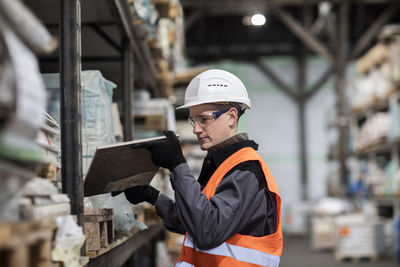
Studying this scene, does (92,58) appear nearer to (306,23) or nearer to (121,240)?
(121,240)

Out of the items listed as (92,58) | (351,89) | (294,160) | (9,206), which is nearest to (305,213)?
(294,160)

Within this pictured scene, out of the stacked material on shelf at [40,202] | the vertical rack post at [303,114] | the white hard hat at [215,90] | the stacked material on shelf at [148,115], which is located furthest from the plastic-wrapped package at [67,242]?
the vertical rack post at [303,114]

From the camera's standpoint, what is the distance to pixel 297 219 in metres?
18.9

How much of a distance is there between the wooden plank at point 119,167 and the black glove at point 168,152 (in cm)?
3

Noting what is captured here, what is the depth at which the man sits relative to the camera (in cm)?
239

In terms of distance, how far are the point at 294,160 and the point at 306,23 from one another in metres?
5.42

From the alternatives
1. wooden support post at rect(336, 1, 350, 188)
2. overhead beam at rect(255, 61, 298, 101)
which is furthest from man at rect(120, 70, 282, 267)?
overhead beam at rect(255, 61, 298, 101)

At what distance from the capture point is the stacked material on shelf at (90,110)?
10.1 feet

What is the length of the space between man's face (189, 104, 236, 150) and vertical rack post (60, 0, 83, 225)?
0.62 meters

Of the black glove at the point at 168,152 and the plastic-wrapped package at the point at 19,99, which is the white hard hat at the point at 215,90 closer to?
the black glove at the point at 168,152

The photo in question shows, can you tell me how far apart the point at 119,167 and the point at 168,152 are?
0.98 ft

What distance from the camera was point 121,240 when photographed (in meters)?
3.35

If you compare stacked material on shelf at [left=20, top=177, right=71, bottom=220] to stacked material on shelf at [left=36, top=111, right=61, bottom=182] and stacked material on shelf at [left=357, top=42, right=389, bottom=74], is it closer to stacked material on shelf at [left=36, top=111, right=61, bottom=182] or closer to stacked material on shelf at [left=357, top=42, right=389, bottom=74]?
stacked material on shelf at [left=36, top=111, right=61, bottom=182]

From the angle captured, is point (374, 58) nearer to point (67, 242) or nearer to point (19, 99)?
point (67, 242)
